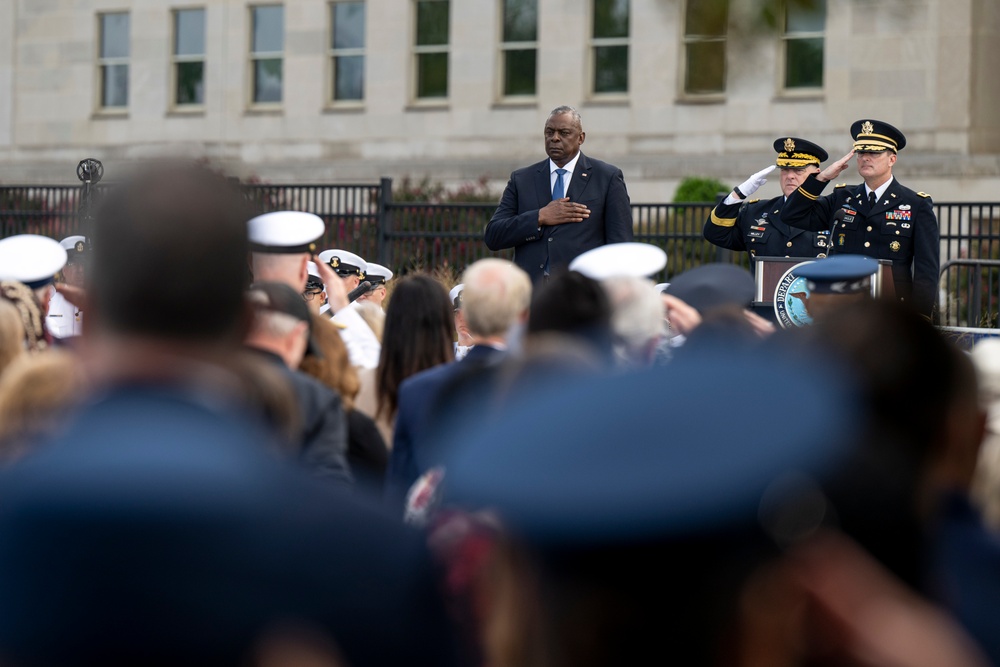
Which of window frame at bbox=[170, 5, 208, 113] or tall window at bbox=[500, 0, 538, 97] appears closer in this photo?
tall window at bbox=[500, 0, 538, 97]

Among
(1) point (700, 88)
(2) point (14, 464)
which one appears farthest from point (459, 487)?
(1) point (700, 88)

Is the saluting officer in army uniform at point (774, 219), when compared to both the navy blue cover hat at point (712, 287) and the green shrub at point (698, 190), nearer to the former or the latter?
the navy blue cover hat at point (712, 287)

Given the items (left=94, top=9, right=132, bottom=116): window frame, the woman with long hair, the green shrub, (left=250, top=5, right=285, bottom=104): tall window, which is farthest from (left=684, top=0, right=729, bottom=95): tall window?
(left=94, top=9, right=132, bottom=116): window frame

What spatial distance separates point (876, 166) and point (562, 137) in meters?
1.88

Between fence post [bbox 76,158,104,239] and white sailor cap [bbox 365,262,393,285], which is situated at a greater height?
fence post [bbox 76,158,104,239]

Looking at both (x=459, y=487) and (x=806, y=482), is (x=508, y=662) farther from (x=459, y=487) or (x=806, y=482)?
(x=806, y=482)

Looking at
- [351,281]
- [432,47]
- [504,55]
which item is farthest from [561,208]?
[432,47]

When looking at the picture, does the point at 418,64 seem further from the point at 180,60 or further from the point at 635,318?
the point at 635,318

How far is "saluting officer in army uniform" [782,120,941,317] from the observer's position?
8.36 metres

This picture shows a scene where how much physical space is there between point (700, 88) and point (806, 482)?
153 cm

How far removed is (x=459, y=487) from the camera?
1.41 metres

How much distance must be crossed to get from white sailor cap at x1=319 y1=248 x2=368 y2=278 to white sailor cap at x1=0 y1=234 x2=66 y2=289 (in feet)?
11.8

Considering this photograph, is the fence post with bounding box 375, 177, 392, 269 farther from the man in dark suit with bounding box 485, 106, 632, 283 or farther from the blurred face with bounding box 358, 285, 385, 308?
the man in dark suit with bounding box 485, 106, 632, 283

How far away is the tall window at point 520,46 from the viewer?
2625cm
